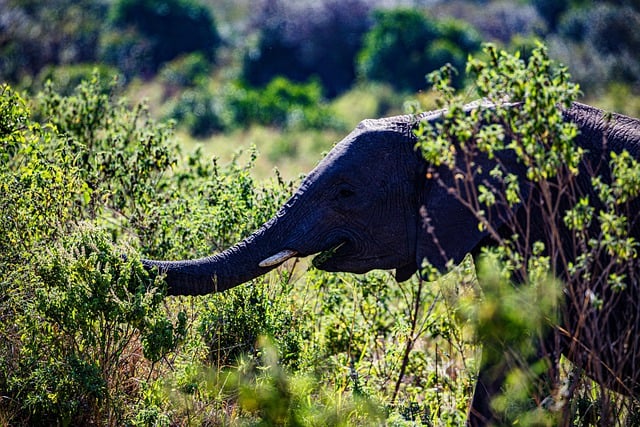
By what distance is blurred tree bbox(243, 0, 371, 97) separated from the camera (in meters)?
31.8

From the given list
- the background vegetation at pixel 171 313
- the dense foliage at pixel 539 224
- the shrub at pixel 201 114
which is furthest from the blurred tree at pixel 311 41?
the dense foliage at pixel 539 224

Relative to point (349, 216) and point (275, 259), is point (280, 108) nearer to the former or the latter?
point (349, 216)

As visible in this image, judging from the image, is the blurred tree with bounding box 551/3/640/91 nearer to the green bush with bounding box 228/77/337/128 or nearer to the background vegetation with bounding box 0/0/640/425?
the green bush with bounding box 228/77/337/128

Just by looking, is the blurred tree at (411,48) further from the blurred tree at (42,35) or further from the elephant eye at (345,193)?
the elephant eye at (345,193)

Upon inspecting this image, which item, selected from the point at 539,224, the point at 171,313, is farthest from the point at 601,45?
the point at 539,224

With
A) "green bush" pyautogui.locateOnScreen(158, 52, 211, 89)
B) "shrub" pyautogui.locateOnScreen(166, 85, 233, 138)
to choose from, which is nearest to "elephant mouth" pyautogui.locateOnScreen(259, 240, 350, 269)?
"shrub" pyautogui.locateOnScreen(166, 85, 233, 138)

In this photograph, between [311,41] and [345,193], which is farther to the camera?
[311,41]

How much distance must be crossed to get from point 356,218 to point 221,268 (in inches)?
28.8

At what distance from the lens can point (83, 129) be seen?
7836 mm

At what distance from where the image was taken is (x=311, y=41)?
33.4 meters

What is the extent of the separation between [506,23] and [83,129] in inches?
1207

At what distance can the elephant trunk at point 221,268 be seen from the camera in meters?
5.04

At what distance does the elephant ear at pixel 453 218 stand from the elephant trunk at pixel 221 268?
70 cm

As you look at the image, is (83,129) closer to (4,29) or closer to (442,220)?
(442,220)
